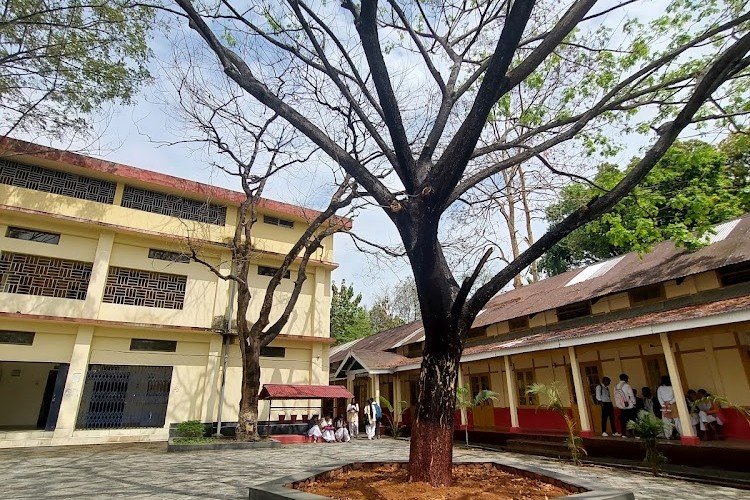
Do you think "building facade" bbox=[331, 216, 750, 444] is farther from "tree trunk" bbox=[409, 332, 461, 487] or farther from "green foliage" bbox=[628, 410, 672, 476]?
"tree trunk" bbox=[409, 332, 461, 487]

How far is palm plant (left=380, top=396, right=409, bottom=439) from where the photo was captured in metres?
16.2

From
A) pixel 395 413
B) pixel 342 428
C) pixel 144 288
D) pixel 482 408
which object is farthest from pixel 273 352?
pixel 482 408

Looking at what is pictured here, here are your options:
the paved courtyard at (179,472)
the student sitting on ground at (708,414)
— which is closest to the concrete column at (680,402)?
the student sitting on ground at (708,414)

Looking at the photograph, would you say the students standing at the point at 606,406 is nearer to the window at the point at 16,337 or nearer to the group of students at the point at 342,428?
the group of students at the point at 342,428

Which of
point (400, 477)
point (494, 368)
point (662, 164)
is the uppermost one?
point (662, 164)

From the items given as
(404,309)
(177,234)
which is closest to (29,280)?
(177,234)

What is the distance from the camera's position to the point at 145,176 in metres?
15.8

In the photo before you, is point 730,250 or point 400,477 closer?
point 400,477

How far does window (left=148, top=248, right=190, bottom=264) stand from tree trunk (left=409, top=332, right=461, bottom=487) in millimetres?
13511

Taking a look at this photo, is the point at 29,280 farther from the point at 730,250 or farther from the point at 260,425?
the point at 730,250

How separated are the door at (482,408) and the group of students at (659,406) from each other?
194 inches

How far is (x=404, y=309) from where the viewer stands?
40.7 m

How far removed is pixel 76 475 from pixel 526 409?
40.8ft

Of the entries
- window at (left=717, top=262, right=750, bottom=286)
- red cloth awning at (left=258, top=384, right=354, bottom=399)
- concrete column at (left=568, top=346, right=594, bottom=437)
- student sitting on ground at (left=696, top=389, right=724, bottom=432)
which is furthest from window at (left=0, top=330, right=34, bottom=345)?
window at (left=717, top=262, right=750, bottom=286)
